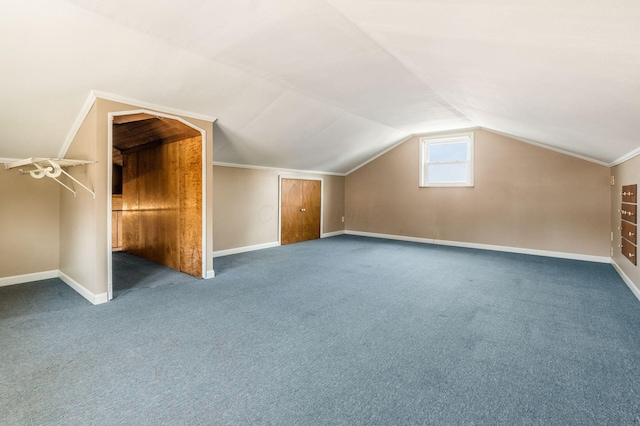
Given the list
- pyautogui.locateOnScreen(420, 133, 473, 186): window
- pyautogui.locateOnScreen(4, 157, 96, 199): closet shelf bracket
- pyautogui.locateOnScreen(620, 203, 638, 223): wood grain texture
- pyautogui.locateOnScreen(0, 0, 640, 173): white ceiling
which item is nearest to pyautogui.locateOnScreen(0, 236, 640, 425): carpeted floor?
pyautogui.locateOnScreen(620, 203, 638, 223): wood grain texture

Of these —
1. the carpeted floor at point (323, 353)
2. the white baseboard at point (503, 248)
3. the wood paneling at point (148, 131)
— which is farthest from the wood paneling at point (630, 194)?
the wood paneling at point (148, 131)

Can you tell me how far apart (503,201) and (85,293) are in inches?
286

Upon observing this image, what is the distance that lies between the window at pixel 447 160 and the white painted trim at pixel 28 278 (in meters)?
7.21

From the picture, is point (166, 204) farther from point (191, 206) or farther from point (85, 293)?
point (85, 293)

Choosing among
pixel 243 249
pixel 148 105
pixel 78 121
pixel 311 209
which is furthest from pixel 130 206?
pixel 311 209

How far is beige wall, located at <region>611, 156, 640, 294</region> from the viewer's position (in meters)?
3.89

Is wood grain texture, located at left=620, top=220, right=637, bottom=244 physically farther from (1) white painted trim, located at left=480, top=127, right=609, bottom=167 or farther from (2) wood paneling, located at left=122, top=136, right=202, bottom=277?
(2) wood paneling, located at left=122, top=136, right=202, bottom=277

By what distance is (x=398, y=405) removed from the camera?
182 cm

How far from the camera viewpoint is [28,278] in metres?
4.22

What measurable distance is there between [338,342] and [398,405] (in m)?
0.82

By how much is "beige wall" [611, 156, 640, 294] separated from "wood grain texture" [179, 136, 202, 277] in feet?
18.1

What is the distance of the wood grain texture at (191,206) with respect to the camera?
4410mm

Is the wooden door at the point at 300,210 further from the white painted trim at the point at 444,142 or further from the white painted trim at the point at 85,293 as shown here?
the white painted trim at the point at 85,293

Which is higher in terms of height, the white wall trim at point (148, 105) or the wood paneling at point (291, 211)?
the white wall trim at point (148, 105)
